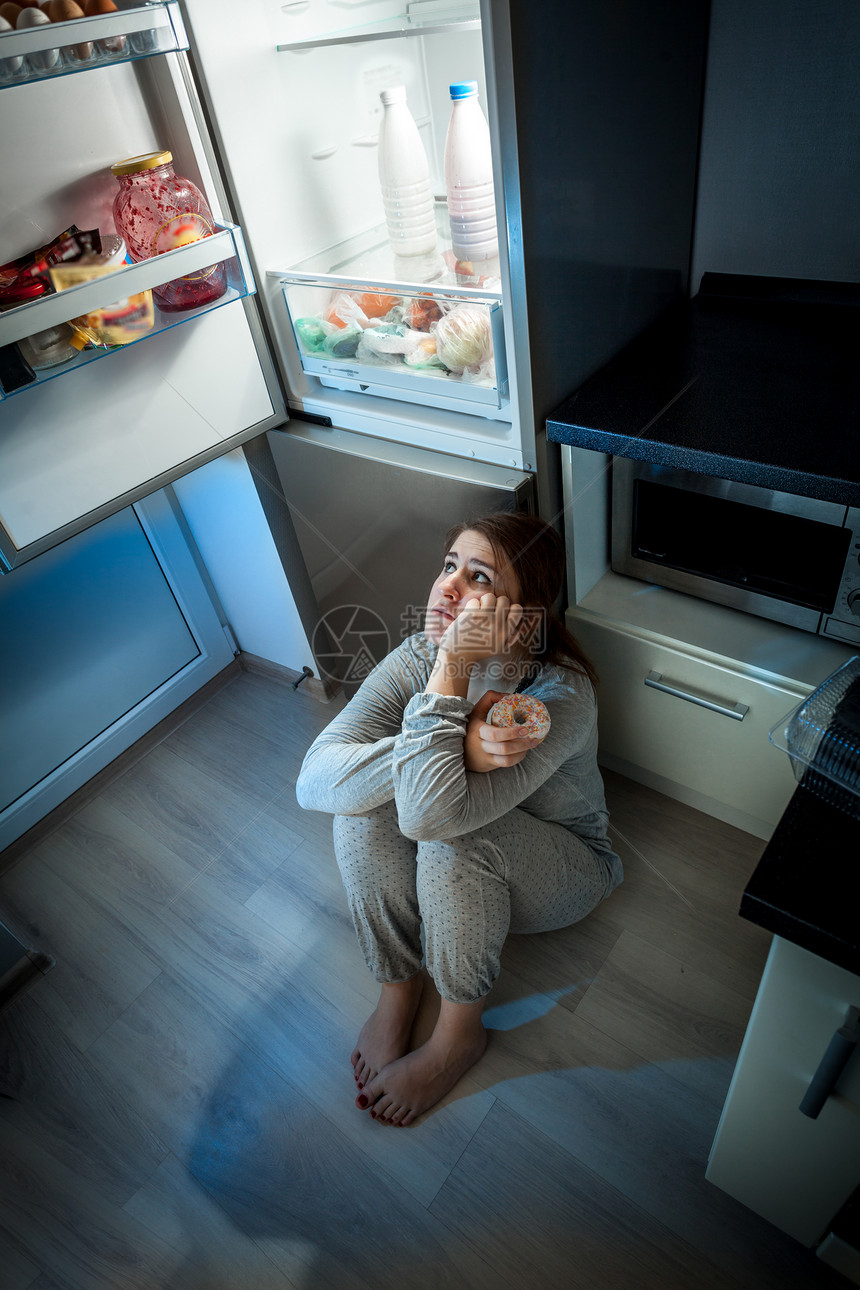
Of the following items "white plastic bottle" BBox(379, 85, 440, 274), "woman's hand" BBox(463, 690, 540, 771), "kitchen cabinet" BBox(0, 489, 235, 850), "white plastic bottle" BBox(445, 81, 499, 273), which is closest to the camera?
"woman's hand" BBox(463, 690, 540, 771)

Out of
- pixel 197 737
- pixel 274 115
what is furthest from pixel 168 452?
pixel 197 737

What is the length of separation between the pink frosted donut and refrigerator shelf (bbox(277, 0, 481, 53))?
0.95m

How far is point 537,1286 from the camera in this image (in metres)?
1.08

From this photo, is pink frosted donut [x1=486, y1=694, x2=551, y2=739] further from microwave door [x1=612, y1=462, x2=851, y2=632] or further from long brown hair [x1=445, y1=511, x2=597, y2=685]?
microwave door [x1=612, y1=462, x2=851, y2=632]

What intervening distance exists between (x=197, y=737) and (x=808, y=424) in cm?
151

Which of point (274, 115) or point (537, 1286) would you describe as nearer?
point (537, 1286)

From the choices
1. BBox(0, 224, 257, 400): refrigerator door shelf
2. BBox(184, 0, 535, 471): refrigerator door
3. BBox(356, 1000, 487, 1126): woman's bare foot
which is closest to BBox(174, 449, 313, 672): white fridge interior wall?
BBox(184, 0, 535, 471): refrigerator door

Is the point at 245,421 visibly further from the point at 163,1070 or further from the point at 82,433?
the point at 163,1070

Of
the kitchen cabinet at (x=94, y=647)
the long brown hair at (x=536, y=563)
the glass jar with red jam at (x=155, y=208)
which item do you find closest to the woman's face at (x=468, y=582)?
the long brown hair at (x=536, y=563)

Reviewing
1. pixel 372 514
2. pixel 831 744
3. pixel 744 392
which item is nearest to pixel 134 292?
pixel 372 514

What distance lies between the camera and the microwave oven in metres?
1.13

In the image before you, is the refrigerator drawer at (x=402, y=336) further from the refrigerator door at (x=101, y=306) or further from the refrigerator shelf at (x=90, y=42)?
the refrigerator shelf at (x=90, y=42)

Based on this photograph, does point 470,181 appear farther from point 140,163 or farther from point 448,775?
point 448,775

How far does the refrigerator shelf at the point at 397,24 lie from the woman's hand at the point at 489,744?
3.15ft
